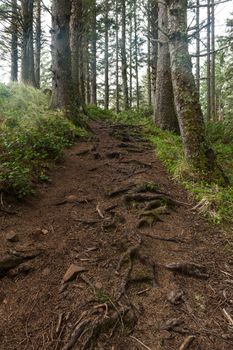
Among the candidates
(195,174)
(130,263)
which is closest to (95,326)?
(130,263)

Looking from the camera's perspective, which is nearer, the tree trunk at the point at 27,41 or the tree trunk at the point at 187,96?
the tree trunk at the point at 187,96

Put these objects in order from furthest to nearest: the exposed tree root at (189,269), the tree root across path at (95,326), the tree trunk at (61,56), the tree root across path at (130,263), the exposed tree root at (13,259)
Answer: the tree trunk at (61,56)
the exposed tree root at (189,269)
the exposed tree root at (13,259)
the tree root across path at (130,263)
the tree root across path at (95,326)

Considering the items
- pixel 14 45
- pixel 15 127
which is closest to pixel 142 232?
pixel 15 127

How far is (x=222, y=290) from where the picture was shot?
3361 millimetres

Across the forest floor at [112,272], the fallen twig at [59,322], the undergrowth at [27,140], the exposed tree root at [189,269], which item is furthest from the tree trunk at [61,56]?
the fallen twig at [59,322]

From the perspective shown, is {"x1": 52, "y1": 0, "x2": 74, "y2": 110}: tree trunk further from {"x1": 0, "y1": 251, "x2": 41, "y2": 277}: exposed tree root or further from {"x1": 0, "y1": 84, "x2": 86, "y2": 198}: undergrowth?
{"x1": 0, "y1": 251, "x2": 41, "y2": 277}: exposed tree root

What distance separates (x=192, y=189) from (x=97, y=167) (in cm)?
212

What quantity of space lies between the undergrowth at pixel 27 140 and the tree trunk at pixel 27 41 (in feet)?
15.9

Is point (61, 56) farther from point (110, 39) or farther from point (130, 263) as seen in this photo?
point (110, 39)

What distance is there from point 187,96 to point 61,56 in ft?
14.6

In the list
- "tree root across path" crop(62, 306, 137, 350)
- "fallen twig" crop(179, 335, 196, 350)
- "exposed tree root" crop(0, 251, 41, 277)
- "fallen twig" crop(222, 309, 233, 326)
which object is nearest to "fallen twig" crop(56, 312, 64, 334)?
"tree root across path" crop(62, 306, 137, 350)

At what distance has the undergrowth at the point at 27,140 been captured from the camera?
4.72 m

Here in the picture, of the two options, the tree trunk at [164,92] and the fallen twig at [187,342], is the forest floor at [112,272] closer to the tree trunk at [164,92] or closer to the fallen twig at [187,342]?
the fallen twig at [187,342]

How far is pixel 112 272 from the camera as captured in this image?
3453mm
